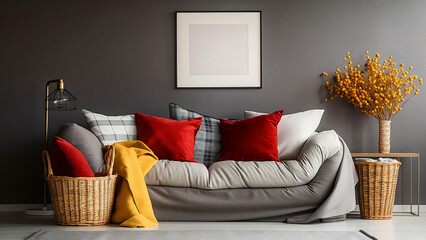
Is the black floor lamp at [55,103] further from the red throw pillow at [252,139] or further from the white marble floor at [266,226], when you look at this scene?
the red throw pillow at [252,139]

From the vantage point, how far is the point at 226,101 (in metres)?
4.73

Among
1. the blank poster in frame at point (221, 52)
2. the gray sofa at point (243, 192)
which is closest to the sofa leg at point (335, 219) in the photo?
the gray sofa at point (243, 192)

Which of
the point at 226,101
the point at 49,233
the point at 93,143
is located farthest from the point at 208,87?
the point at 49,233

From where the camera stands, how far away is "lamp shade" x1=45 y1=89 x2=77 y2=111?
4316mm

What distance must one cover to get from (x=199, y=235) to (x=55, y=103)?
2.12m

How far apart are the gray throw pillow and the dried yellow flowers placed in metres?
2.26

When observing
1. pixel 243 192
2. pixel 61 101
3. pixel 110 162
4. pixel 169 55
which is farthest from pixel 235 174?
pixel 61 101

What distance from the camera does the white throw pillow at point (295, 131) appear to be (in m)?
4.15

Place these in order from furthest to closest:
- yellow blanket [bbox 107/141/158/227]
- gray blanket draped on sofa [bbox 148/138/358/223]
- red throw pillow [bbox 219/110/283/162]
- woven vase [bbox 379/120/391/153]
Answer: woven vase [bbox 379/120/391/153], red throw pillow [bbox 219/110/283/162], gray blanket draped on sofa [bbox 148/138/358/223], yellow blanket [bbox 107/141/158/227]

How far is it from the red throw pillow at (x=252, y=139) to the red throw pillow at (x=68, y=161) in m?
1.23

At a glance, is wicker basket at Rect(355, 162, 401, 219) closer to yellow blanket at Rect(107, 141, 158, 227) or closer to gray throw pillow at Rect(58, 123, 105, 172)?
yellow blanket at Rect(107, 141, 158, 227)

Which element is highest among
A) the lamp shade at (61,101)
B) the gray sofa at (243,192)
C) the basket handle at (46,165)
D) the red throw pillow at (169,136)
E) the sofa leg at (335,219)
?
the lamp shade at (61,101)

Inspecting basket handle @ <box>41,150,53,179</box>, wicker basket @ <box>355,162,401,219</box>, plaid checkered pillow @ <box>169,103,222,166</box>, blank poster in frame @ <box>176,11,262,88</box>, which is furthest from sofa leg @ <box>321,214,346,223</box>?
basket handle @ <box>41,150,53,179</box>

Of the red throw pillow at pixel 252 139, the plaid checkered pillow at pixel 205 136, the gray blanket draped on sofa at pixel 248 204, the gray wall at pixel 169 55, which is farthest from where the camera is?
the gray wall at pixel 169 55
